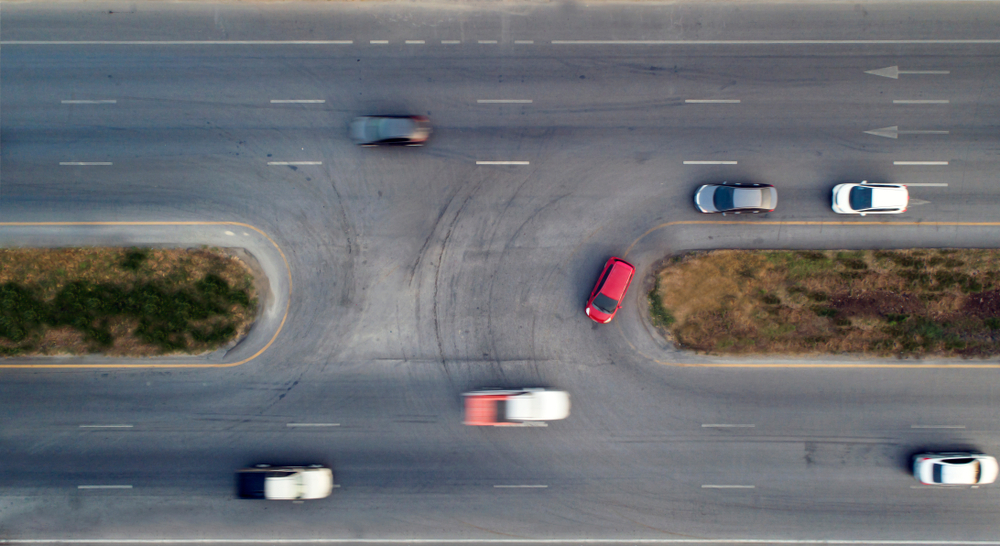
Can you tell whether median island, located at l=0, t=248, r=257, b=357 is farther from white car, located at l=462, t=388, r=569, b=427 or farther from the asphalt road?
white car, located at l=462, t=388, r=569, b=427

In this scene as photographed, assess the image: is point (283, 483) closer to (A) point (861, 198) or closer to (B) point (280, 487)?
(B) point (280, 487)

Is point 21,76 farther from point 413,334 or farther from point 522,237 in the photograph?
point 522,237

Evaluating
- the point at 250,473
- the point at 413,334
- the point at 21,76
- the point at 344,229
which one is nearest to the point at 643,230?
the point at 413,334

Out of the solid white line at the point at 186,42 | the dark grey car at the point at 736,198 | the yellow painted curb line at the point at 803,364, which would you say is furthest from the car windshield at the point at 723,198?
the solid white line at the point at 186,42

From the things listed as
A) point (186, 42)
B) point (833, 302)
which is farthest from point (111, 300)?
point (833, 302)

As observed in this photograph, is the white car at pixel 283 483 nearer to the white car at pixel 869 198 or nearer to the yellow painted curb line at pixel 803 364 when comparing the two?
the yellow painted curb line at pixel 803 364

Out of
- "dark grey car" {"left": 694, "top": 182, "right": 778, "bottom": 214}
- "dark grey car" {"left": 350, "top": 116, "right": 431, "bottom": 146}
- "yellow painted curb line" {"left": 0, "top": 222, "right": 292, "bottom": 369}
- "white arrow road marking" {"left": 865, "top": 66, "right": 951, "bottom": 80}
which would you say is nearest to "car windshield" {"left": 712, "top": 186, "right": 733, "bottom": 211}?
"dark grey car" {"left": 694, "top": 182, "right": 778, "bottom": 214}
